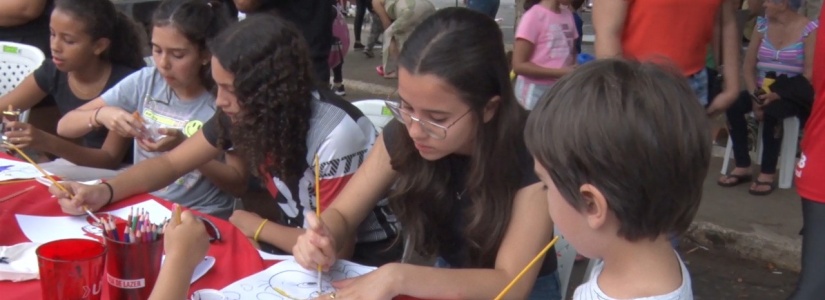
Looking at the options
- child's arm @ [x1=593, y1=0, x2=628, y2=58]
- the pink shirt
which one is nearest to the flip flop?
the pink shirt

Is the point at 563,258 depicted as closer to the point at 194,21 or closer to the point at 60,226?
the point at 60,226

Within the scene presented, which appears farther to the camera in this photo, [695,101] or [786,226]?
[786,226]

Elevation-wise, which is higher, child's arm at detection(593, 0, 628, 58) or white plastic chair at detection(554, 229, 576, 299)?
child's arm at detection(593, 0, 628, 58)

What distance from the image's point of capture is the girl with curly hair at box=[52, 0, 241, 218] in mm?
2565

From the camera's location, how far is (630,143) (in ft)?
4.00

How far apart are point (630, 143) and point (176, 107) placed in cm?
192

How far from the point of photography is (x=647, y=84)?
1271 millimetres

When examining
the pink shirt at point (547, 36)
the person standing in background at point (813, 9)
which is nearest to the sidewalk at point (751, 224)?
the pink shirt at point (547, 36)

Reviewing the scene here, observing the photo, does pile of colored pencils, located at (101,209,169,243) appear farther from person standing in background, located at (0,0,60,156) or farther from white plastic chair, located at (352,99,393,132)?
person standing in background, located at (0,0,60,156)

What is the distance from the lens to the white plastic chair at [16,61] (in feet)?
11.8

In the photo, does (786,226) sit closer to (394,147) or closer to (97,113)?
(394,147)

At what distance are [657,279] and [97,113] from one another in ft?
6.26

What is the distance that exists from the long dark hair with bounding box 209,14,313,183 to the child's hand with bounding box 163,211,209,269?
674 millimetres

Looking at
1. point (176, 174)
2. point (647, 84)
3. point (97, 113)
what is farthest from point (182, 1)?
point (647, 84)
